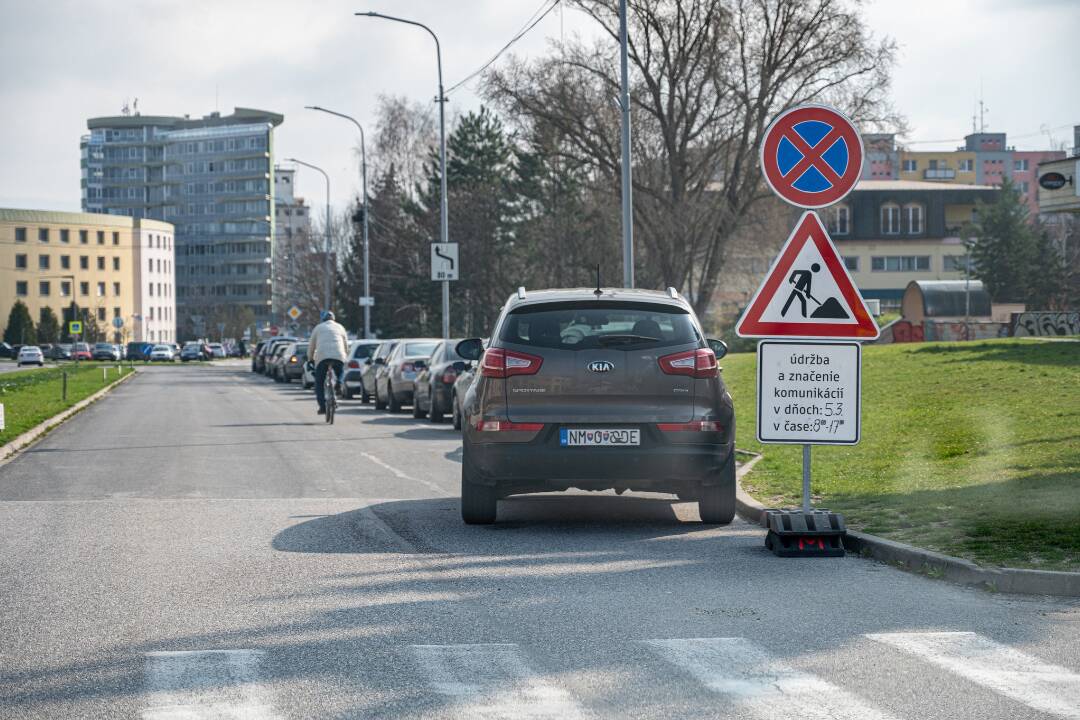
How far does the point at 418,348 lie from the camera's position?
3058 centimetres

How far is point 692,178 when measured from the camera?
4472 cm

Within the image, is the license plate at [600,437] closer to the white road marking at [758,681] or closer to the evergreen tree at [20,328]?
the white road marking at [758,681]

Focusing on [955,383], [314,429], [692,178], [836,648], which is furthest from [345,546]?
[692,178]

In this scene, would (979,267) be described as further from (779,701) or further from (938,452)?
(779,701)

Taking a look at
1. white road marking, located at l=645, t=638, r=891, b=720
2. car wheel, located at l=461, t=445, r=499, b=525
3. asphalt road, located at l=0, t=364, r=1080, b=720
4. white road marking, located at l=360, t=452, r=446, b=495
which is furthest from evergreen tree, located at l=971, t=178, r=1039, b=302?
white road marking, located at l=645, t=638, r=891, b=720

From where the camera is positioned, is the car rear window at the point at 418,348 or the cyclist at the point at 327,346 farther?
the car rear window at the point at 418,348

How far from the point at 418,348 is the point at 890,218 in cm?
8232

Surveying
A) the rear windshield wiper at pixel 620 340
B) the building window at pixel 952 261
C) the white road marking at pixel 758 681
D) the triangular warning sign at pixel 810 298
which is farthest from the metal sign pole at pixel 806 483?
the building window at pixel 952 261

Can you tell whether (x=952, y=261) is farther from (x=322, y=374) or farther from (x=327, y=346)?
(x=327, y=346)

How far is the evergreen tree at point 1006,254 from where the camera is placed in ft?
301

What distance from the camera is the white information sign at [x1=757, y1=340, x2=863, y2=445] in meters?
9.86

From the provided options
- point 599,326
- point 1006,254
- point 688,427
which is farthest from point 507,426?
point 1006,254

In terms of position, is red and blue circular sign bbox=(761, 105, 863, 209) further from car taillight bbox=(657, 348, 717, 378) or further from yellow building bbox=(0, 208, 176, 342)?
yellow building bbox=(0, 208, 176, 342)

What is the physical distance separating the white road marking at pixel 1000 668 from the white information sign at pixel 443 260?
104 ft
